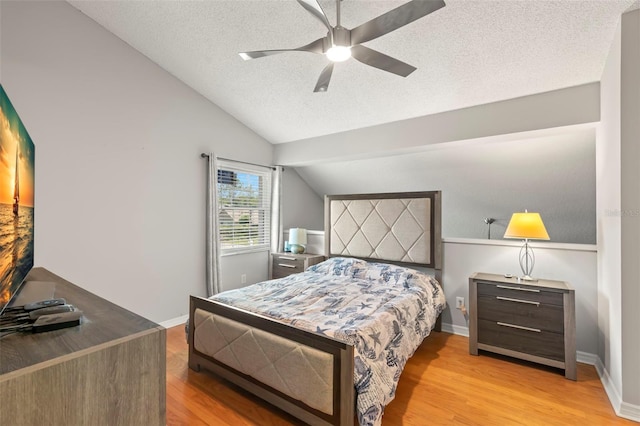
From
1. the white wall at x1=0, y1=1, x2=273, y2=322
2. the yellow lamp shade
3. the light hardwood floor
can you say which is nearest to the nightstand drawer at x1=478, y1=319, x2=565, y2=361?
the light hardwood floor

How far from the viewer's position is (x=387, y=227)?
386 cm

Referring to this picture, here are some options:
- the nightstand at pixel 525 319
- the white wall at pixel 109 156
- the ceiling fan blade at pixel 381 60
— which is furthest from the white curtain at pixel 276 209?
the ceiling fan blade at pixel 381 60

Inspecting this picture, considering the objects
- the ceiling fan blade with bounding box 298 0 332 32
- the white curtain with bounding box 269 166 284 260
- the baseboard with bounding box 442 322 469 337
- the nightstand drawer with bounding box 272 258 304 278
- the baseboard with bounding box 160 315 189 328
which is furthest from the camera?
the white curtain with bounding box 269 166 284 260

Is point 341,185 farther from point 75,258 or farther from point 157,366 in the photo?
point 157,366

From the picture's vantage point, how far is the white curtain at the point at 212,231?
3.89 metres

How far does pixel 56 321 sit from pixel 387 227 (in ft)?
11.0

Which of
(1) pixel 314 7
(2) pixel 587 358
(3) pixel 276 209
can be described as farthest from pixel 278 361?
(3) pixel 276 209

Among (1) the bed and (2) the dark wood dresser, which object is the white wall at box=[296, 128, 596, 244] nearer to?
(1) the bed

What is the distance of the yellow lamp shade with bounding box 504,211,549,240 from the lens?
2.73m

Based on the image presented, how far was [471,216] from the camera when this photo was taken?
14.9 ft

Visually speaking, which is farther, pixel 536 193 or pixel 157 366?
pixel 536 193

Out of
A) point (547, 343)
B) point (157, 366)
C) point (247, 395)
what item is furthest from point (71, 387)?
point (547, 343)

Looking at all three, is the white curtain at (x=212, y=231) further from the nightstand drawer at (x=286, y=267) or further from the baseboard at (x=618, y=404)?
the baseboard at (x=618, y=404)

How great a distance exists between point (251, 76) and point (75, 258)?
254 centimetres
